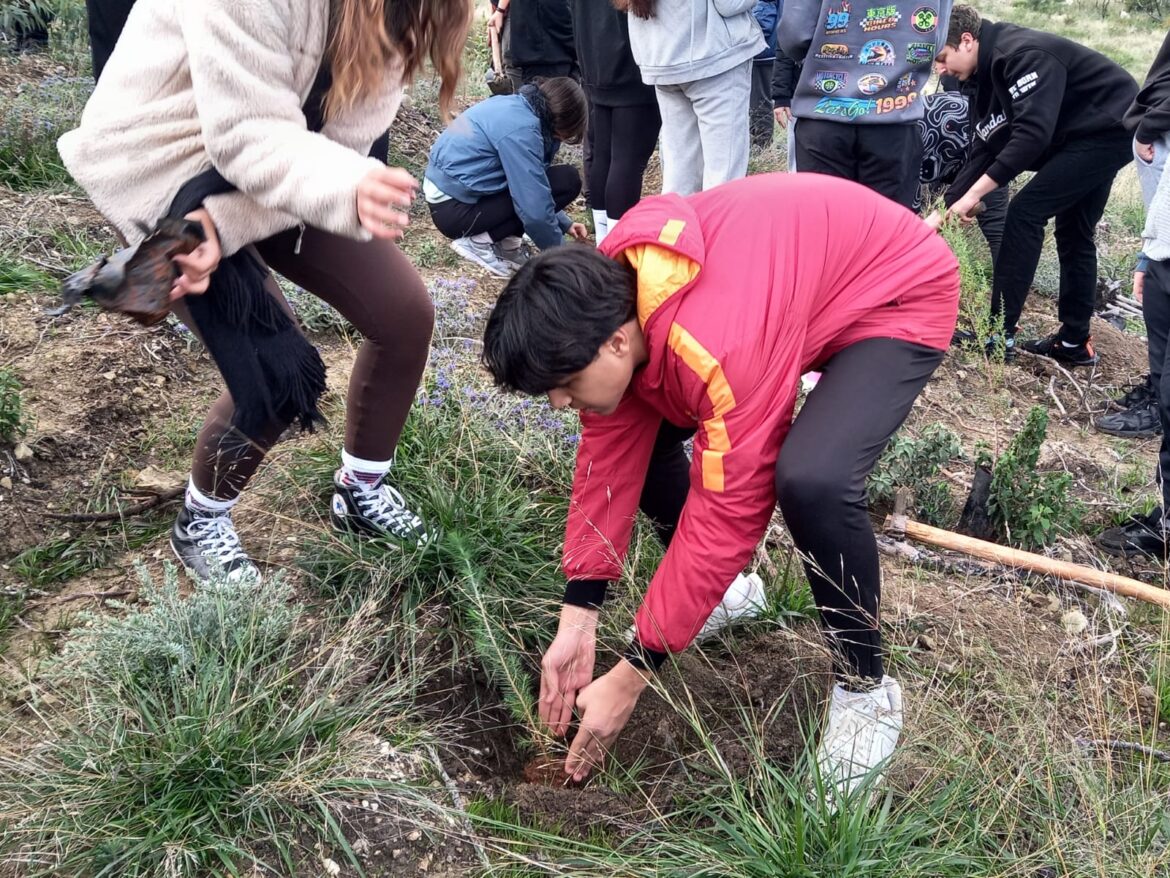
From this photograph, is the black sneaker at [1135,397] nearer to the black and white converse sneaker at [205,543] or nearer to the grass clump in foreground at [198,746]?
the grass clump in foreground at [198,746]

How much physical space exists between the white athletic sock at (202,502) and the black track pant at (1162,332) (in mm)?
3021

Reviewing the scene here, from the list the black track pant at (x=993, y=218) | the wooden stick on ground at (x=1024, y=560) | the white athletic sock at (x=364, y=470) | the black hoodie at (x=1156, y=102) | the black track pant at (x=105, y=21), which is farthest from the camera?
the black track pant at (x=993, y=218)

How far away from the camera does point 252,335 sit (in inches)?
83.0

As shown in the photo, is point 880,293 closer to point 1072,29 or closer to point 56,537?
point 56,537

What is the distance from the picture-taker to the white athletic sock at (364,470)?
103 inches

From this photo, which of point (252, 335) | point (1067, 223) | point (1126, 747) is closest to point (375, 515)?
point (252, 335)

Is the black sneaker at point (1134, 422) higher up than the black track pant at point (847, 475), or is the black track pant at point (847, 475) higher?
the black track pant at point (847, 475)

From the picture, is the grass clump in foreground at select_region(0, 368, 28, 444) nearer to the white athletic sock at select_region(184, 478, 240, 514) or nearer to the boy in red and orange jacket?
the white athletic sock at select_region(184, 478, 240, 514)

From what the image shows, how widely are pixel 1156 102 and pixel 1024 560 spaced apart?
75.3 inches

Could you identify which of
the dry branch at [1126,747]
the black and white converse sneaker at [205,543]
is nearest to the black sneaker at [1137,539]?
the dry branch at [1126,747]

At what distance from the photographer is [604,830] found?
206 centimetres

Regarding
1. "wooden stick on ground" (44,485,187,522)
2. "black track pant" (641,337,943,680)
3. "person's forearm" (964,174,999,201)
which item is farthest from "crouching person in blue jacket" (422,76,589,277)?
"black track pant" (641,337,943,680)

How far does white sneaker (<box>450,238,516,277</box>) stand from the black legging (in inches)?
28.9

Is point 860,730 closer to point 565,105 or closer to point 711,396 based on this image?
point 711,396
